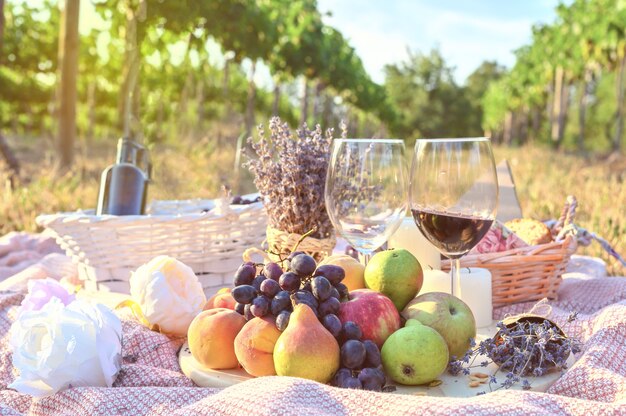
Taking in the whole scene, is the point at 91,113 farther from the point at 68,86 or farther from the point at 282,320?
the point at 282,320

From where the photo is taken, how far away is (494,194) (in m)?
1.61

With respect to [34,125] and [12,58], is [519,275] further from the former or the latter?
[34,125]

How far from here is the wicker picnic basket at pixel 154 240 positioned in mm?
2277

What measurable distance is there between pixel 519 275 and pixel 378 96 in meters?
31.8

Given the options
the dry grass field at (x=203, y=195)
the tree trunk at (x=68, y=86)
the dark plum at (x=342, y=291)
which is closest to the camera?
the dark plum at (x=342, y=291)

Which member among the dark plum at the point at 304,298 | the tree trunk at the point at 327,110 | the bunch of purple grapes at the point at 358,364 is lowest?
the bunch of purple grapes at the point at 358,364

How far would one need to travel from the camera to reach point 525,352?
56.7 inches

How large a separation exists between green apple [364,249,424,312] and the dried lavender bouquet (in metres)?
0.52

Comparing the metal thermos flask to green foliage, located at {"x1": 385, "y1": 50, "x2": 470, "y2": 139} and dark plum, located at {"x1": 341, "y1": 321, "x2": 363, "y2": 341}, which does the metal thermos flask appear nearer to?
dark plum, located at {"x1": 341, "y1": 321, "x2": 363, "y2": 341}

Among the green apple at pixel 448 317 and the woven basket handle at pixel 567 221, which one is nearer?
the green apple at pixel 448 317

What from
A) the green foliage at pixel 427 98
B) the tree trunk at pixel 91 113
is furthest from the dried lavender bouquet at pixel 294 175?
the green foliage at pixel 427 98

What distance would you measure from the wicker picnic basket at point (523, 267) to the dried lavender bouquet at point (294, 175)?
1.59 ft

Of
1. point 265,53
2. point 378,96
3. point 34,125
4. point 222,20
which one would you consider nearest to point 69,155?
point 222,20

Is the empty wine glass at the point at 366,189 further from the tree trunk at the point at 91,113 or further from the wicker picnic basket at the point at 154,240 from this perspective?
the tree trunk at the point at 91,113
